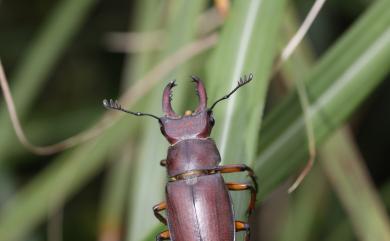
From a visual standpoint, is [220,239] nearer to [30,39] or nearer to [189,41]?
[189,41]

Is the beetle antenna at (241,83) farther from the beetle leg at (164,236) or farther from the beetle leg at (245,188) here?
the beetle leg at (164,236)

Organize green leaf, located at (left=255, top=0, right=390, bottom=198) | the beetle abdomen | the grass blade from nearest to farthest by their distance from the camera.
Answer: the beetle abdomen, green leaf, located at (left=255, top=0, right=390, bottom=198), the grass blade

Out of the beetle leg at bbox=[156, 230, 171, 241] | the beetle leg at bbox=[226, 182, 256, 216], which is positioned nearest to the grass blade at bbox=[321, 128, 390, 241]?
the beetle leg at bbox=[226, 182, 256, 216]

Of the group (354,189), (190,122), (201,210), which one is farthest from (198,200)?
(354,189)

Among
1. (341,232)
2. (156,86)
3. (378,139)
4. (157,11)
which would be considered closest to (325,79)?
(156,86)

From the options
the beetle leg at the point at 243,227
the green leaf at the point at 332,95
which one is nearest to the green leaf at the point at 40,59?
the green leaf at the point at 332,95

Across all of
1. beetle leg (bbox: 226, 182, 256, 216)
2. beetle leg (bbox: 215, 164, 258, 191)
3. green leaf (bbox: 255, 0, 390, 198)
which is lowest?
beetle leg (bbox: 226, 182, 256, 216)

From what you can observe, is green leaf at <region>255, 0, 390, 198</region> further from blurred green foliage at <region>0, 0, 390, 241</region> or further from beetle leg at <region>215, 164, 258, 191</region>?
beetle leg at <region>215, 164, 258, 191</region>
